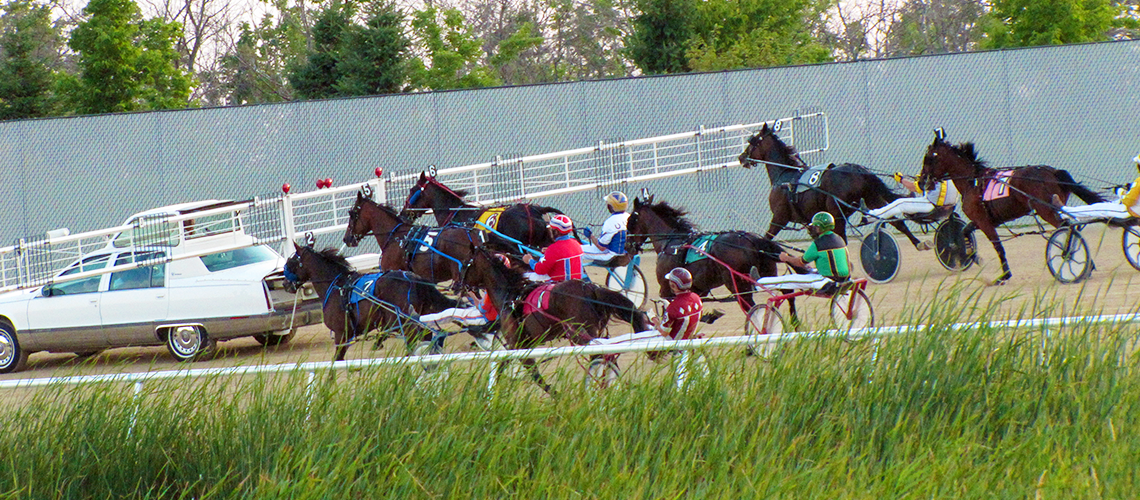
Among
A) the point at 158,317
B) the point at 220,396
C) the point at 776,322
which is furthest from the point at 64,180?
the point at 220,396

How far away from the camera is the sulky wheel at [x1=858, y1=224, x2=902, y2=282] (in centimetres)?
1264

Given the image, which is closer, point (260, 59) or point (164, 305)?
point (164, 305)

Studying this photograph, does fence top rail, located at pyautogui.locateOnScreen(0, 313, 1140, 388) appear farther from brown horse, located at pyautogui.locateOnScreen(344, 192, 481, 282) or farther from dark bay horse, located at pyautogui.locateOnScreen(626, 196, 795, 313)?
brown horse, located at pyautogui.locateOnScreen(344, 192, 481, 282)

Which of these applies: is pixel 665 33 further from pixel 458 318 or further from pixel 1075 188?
pixel 458 318

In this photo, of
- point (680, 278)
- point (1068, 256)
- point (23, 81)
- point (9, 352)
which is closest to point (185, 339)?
point (9, 352)

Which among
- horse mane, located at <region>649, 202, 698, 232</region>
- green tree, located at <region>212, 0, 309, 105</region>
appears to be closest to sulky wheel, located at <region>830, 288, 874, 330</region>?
horse mane, located at <region>649, 202, 698, 232</region>

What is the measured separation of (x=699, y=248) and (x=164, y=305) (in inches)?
219

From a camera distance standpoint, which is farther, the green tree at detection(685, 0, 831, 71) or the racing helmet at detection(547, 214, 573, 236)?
the green tree at detection(685, 0, 831, 71)

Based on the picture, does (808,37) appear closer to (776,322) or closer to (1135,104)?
(1135,104)

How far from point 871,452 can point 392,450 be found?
6.76ft

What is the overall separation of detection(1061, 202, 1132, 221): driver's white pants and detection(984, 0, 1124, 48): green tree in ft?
66.0

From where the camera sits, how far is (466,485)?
472 centimetres

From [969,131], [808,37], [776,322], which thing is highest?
[808,37]

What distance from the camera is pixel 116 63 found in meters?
31.2
